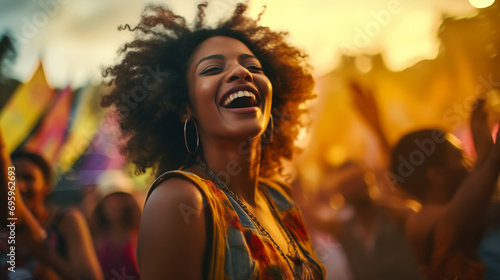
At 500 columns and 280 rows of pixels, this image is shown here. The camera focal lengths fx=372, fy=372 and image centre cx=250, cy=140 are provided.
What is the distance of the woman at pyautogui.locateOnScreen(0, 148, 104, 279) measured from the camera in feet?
5.11

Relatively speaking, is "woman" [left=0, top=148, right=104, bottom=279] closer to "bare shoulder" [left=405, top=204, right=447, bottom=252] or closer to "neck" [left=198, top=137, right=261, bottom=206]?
"neck" [left=198, top=137, right=261, bottom=206]

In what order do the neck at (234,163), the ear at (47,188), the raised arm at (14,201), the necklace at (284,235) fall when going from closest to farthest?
the necklace at (284,235) < the neck at (234,163) < the raised arm at (14,201) < the ear at (47,188)

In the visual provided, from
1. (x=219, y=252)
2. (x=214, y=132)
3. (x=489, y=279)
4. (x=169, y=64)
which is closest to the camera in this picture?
(x=219, y=252)

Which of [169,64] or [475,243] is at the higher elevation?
[169,64]

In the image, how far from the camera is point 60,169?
5.95 ft

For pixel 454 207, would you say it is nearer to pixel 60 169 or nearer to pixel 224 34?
pixel 224 34

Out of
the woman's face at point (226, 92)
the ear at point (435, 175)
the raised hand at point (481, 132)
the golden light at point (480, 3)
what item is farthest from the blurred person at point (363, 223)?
the golden light at point (480, 3)

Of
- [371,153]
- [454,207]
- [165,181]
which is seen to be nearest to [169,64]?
[165,181]

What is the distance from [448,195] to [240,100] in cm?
131

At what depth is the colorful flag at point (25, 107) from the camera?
180 centimetres

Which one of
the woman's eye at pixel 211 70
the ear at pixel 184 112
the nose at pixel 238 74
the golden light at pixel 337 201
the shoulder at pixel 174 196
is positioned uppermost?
the woman's eye at pixel 211 70

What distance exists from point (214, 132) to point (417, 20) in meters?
1.56

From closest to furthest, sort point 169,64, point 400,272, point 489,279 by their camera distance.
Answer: point 169,64 < point 489,279 < point 400,272

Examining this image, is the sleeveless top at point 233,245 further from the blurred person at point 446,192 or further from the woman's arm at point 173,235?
the blurred person at point 446,192
